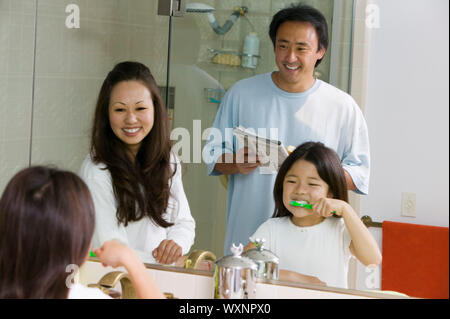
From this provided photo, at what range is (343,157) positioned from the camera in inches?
50.6

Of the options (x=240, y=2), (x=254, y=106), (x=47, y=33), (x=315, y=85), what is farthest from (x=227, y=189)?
(x=47, y=33)

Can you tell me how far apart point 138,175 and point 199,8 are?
45 centimetres

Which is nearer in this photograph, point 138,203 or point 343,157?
point 343,157

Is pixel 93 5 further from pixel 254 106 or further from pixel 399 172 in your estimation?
pixel 399 172

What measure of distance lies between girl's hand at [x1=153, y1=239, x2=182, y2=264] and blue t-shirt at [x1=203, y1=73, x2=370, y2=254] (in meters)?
0.13

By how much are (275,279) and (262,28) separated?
0.58 m

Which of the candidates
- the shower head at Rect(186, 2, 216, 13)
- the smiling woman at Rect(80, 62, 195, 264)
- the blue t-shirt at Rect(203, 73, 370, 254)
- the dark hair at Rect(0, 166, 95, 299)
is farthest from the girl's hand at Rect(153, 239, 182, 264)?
the shower head at Rect(186, 2, 216, 13)

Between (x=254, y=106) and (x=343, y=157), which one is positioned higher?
(x=254, y=106)

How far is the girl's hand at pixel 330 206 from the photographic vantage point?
4.17 feet

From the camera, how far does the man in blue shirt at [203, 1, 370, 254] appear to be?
1265 millimetres

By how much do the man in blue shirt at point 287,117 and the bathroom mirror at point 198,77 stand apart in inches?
0.9

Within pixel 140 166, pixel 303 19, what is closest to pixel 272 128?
pixel 303 19

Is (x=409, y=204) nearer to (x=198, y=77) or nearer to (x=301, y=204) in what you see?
(x=301, y=204)

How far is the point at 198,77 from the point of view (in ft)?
4.49
